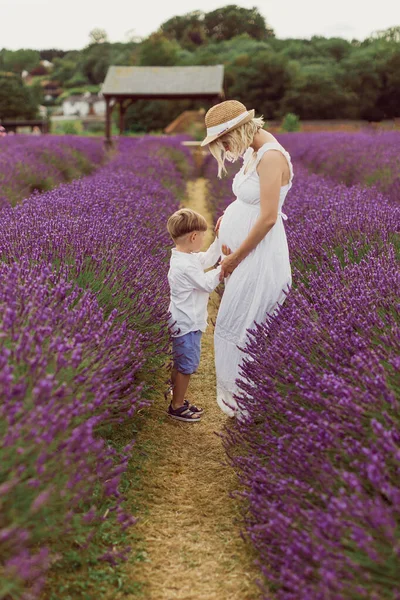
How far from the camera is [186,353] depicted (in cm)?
328

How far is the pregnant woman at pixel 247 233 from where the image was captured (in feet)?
9.83

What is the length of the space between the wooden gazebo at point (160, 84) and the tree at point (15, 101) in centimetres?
2066

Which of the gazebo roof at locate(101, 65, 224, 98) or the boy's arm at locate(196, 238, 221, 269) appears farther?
the gazebo roof at locate(101, 65, 224, 98)

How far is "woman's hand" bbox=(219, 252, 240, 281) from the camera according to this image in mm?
3195

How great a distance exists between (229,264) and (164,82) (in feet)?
66.1

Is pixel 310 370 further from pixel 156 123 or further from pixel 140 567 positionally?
pixel 156 123

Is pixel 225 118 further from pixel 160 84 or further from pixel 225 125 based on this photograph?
pixel 160 84


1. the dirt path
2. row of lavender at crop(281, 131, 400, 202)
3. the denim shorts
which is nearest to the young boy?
the denim shorts

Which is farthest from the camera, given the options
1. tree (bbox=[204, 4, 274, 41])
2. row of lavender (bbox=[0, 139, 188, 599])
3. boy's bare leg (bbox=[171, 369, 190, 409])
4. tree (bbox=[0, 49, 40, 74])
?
tree (bbox=[204, 4, 274, 41])

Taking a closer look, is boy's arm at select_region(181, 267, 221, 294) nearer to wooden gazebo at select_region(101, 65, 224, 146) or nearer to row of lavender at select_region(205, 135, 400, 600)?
row of lavender at select_region(205, 135, 400, 600)

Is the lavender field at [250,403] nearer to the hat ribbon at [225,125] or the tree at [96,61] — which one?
the hat ribbon at [225,125]

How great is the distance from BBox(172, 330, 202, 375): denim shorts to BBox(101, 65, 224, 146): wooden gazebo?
698 inches

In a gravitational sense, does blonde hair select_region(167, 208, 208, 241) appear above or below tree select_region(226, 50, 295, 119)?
above

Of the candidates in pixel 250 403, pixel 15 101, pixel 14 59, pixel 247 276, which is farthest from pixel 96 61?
pixel 250 403
